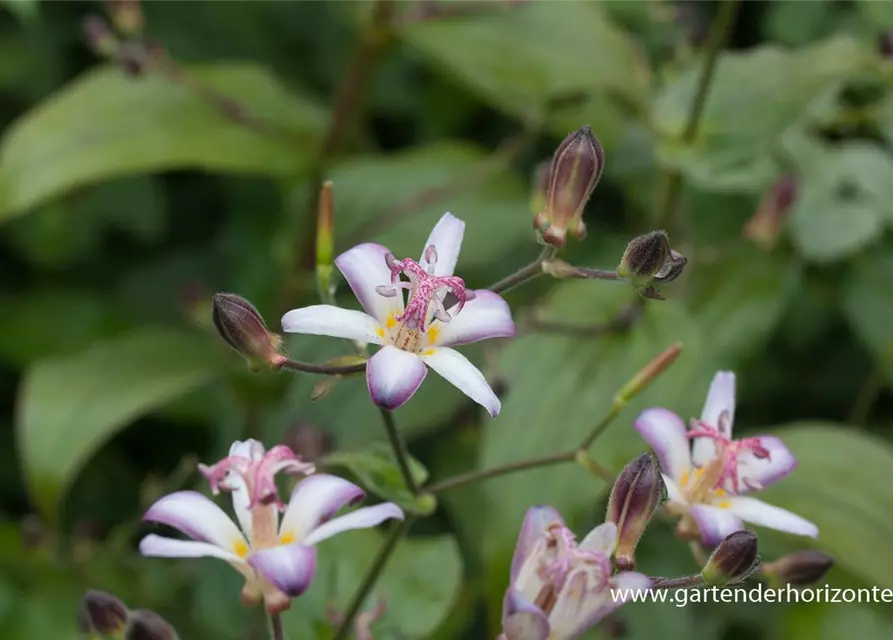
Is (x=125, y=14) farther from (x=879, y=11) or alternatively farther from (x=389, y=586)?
(x=879, y=11)

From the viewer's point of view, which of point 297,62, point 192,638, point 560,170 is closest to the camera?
point 560,170

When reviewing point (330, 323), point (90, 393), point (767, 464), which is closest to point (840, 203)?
point (767, 464)

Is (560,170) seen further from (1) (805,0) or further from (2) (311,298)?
(1) (805,0)

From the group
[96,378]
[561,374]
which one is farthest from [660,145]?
[96,378]

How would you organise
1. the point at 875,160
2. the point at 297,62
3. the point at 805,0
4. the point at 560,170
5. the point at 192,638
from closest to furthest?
the point at 560,170 → the point at 192,638 → the point at 875,160 → the point at 805,0 → the point at 297,62


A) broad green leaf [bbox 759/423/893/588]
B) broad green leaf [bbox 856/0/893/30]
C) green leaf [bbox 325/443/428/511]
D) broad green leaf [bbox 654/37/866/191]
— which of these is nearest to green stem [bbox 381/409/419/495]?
green leaf [bbox 325/443/428/511]
